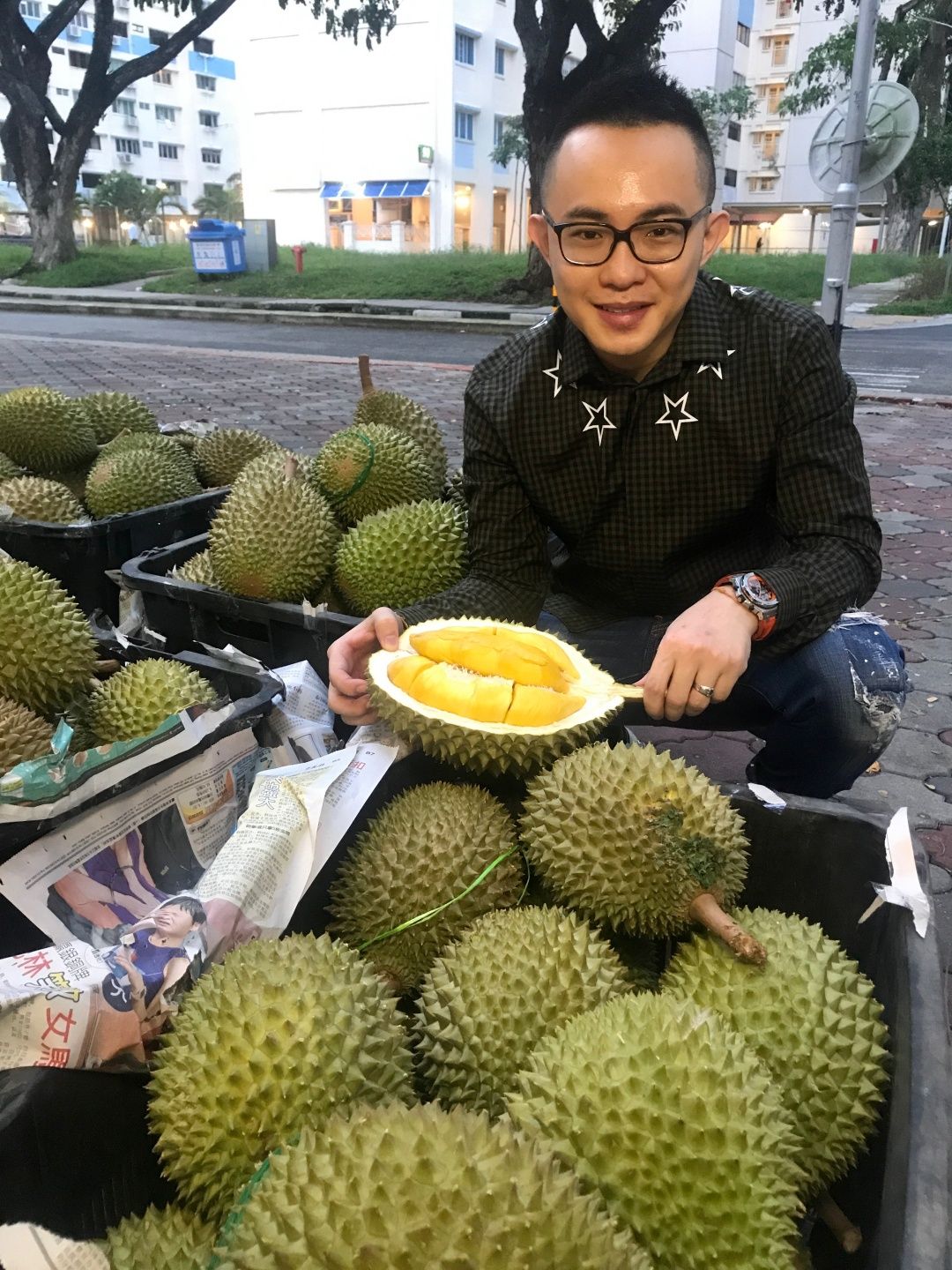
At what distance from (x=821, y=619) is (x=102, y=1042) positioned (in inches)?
65.0

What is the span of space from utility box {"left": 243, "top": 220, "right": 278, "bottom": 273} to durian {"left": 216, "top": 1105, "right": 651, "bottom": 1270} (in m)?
28.9

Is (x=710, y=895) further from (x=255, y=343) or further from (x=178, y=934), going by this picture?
(x=255, y=343)

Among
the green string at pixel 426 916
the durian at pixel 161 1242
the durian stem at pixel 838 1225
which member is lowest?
the durian stem at pixel 838 1225

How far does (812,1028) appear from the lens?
4.43 ft

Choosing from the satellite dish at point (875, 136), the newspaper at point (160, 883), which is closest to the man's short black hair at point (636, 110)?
the newspaper at point (160, 883)

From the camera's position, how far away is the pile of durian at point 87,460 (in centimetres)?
331

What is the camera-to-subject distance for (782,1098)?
51.9 inches

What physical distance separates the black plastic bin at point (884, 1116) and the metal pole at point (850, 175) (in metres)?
7.60

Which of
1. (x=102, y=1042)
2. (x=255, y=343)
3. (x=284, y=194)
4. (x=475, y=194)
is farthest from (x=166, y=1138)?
(x=284, y=194)

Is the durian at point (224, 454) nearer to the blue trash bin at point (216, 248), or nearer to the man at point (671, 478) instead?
the man at point (671, 478)

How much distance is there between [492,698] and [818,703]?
89 centimetres

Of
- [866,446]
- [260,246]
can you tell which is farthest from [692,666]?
[260,246]

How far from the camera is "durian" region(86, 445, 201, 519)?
3328 mm

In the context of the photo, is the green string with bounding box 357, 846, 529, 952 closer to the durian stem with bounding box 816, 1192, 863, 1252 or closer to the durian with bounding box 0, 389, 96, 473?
the durian stem with bounding box 816, 1192, 863, 1252
